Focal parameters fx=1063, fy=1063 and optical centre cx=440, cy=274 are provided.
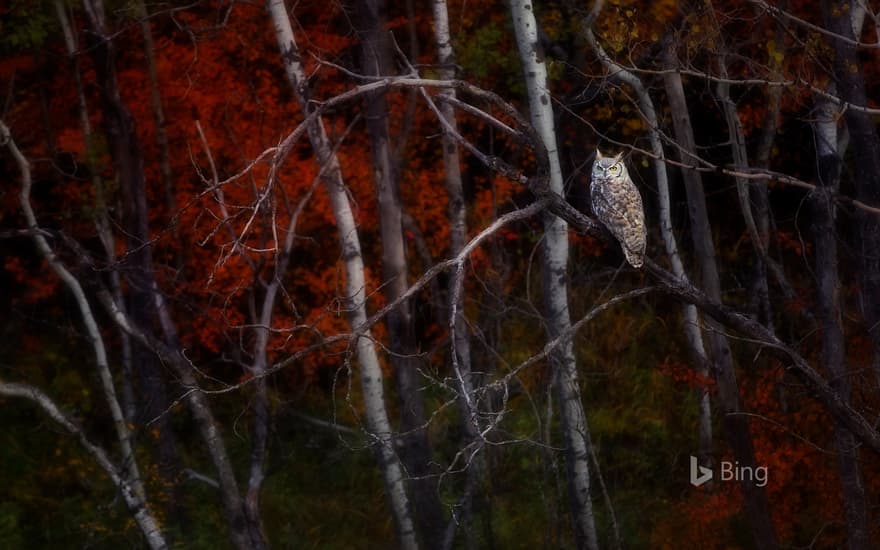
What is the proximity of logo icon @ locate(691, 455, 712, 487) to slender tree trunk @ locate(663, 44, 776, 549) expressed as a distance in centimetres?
242

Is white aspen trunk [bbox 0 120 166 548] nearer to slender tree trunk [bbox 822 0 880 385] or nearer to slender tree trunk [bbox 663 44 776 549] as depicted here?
slender tree trunk [bbox 663 44 776 549]

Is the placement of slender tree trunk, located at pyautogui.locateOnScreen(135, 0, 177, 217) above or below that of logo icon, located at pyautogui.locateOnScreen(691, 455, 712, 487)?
above

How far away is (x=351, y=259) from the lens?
1047 cm

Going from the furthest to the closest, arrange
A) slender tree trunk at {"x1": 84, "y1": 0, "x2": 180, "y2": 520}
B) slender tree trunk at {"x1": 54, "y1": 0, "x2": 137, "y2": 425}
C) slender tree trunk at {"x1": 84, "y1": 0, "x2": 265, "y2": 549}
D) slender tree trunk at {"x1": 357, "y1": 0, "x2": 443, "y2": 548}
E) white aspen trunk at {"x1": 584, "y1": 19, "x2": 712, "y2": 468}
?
slender tree trunk at {"x1": 54, "y1": 0, "x2": 137, "y2": 425}
slender tree trunk at {"x1": 84, "y1": 0, "x2": 180, "y2": 520}
slender tree trunk at {"x1": 84, "y1": 0, "x2": 265, "y2": 549}
white aspen trunk at {"x1": 584, "y1": 19, "x2": 712, "y2": 468}
slender tree trunk at {"x1": 357, "y1": 0, "x2": 443, "y2": 548}

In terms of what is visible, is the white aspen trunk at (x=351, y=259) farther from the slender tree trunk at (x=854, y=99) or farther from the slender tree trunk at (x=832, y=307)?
the slender tree trunk at (x=854, y=99)

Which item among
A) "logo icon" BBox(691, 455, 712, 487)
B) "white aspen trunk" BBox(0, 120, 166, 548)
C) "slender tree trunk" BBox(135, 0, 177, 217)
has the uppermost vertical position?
"slender tree trunk" BBox(135, 0, 177, 217)

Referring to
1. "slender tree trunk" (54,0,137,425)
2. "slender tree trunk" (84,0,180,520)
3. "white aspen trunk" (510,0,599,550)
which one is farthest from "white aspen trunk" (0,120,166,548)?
"white aspen trunk" (510,0,599,550)

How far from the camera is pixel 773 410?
522 inches

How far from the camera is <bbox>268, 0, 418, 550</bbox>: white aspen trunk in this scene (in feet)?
32.8

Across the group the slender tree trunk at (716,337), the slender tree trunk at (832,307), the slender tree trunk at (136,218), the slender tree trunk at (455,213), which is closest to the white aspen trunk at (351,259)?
the slender tree trunk at (455,213)

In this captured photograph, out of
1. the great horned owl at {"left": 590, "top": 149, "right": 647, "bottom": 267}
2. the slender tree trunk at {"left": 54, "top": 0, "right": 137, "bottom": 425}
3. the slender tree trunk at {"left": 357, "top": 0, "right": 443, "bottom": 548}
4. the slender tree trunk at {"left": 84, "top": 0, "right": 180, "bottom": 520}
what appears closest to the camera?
the great horned owl at {"left": 590, "top": 149, "right": 647, "bottom": 267}

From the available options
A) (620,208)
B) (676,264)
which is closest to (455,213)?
(676,264)

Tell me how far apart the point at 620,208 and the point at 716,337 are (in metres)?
4.92

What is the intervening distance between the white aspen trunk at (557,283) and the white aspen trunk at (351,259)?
1699mm
